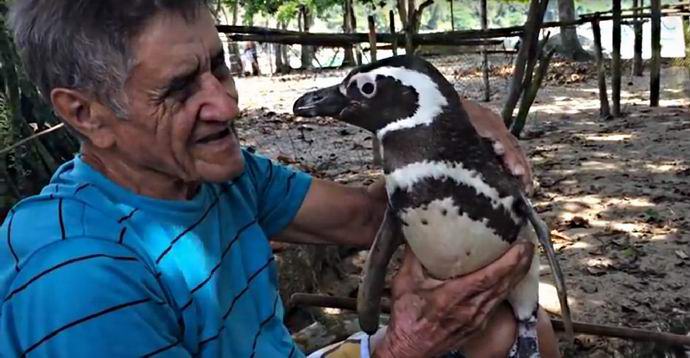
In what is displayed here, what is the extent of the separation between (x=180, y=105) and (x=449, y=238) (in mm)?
530

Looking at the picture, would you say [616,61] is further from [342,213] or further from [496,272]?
[496,272]

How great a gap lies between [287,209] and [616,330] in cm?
90

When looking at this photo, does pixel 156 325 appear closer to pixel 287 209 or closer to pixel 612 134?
pixel 287 209

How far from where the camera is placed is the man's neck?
3.79ft

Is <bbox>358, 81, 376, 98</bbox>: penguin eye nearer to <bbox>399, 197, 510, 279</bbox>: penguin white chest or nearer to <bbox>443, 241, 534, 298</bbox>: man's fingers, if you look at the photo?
<bbox>399, 197, 510, 279</bbox>: penguin white chest

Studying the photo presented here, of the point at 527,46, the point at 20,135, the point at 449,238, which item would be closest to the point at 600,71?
the point at 527,46

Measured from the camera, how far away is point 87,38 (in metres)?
1.04

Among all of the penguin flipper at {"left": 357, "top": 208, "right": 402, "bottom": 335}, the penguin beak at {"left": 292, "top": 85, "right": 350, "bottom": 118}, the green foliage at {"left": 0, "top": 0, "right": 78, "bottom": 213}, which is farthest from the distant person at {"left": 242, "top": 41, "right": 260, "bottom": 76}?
the penguin beak at {"left": 292, "top": 85, "right": 350, "bottom": 118}

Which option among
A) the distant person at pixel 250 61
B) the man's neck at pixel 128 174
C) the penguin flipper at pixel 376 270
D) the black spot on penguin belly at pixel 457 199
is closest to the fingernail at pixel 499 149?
the black spot on penguin belly at pixel 457 199

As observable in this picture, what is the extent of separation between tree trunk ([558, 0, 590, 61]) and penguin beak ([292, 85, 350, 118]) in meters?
13.0

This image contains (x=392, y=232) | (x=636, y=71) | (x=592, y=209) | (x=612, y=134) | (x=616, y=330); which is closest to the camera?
(x=392, y=232)

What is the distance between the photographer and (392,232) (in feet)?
4.93

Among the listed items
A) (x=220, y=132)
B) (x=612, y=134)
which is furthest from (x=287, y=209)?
(x=612, y=134)

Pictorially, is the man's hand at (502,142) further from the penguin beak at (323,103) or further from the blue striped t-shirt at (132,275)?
the blue striped t-shirt at (132,275)
